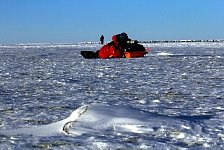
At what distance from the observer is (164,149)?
4305mm

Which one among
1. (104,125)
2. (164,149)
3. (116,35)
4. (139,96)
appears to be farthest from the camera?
(116,35)

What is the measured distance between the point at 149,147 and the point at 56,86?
673 cm

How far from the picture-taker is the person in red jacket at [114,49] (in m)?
26.7

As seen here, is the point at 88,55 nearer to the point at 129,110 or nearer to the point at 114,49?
the point at 114,49

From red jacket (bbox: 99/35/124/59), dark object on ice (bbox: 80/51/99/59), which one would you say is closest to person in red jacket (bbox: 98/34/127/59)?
red jacket (bbox: 99/35/124/59)

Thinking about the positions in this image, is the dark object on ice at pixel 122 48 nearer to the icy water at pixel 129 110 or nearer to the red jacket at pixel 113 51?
the red jacket at pixel 113 51

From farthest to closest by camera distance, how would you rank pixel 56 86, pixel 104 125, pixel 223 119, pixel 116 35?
pixel 116 35
pixel 56 86
pixel 223 119
pixel 104 125

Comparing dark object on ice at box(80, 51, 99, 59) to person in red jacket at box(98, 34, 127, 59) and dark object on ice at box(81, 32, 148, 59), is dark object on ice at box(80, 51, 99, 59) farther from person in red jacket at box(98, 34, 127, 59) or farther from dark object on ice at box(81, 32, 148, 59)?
person in red jacket at box(98, 34, 127, 59)

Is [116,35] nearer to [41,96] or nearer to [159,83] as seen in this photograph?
[159,83]

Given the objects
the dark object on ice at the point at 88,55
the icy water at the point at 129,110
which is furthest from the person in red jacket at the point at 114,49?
the icy water at the point at 129,110

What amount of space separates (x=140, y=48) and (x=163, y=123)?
73.1ft

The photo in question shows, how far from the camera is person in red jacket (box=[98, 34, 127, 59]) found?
26656 millimetres

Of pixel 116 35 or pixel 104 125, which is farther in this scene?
pixel 116 35

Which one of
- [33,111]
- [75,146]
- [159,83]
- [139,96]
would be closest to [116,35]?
[159,83]
